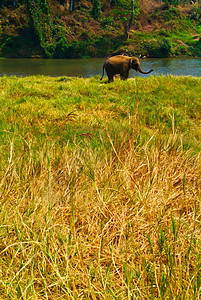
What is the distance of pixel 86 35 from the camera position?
3497 cm

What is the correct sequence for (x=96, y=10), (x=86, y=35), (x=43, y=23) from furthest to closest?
(x=96, y=10) → (x=86, y=35) → (x=43, y=23)

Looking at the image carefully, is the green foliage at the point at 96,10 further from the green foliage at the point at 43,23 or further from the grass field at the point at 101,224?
the grass field at the point at 101,224

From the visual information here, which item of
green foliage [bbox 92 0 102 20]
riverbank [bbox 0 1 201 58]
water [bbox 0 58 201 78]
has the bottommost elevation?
water [bbox 0 58 201 78]

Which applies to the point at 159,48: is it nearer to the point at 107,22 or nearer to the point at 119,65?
the point at 107,22

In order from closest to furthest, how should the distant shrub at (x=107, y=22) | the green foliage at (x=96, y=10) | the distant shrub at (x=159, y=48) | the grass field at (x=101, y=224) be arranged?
1. the grass field at (x=101, y=224)
2. the distant shrub at (x=159, y=48)
3. the distant shrub at (x=107, y=22)
4. the green foliage at (x=96, y=10)

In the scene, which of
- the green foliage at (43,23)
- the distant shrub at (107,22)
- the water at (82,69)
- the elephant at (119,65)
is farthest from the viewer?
the distant shrub at (107,22)

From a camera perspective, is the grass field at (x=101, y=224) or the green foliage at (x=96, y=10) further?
the green foliage at (x=96, y=10)

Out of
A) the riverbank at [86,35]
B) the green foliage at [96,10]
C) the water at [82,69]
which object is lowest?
the water at [82,69]

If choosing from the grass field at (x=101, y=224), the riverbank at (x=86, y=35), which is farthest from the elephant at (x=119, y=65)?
the riverbank at (x=86, y=35)

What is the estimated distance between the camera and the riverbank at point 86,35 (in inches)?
1256

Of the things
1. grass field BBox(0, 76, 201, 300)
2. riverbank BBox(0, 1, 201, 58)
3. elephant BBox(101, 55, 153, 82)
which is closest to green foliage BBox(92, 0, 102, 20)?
riverbank BBox(0, 1, 201, 58)

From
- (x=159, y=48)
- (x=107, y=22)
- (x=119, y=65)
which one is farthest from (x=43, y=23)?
(x=119, y=65)

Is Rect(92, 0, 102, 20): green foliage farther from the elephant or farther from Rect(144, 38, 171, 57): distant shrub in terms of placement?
the elephant

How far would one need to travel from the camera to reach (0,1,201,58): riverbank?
105 feet
